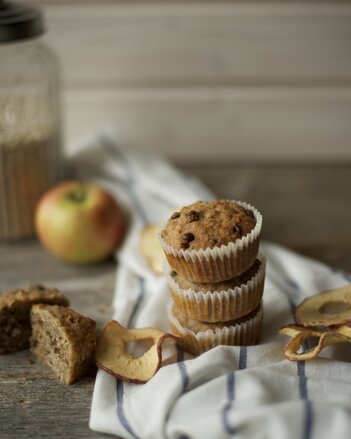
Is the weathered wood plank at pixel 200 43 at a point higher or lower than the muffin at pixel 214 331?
higher

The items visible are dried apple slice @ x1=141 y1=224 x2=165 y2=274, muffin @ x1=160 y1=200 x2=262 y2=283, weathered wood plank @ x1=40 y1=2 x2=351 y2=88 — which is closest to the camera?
muffin @ x1=160 y1=200 x2=262 y2=283

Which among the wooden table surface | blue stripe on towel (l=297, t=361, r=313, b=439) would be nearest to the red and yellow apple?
the wooden table surface

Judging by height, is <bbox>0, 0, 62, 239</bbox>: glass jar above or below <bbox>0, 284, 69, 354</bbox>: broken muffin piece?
above

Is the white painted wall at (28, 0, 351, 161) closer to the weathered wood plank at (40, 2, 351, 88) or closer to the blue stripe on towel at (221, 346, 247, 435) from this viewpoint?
the weathered wood plank at (40, 2, 351, 88)

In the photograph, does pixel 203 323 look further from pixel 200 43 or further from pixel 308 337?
pixel 200 43

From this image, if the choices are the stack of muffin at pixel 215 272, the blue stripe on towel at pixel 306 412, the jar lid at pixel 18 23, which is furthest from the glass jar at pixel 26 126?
the blue stripe on towel at pixel 306 412

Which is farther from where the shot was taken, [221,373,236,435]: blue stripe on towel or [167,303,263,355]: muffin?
[167,303,263,355]: muffin

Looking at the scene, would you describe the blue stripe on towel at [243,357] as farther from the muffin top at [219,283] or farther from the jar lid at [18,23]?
the jar lid at [18,23]
